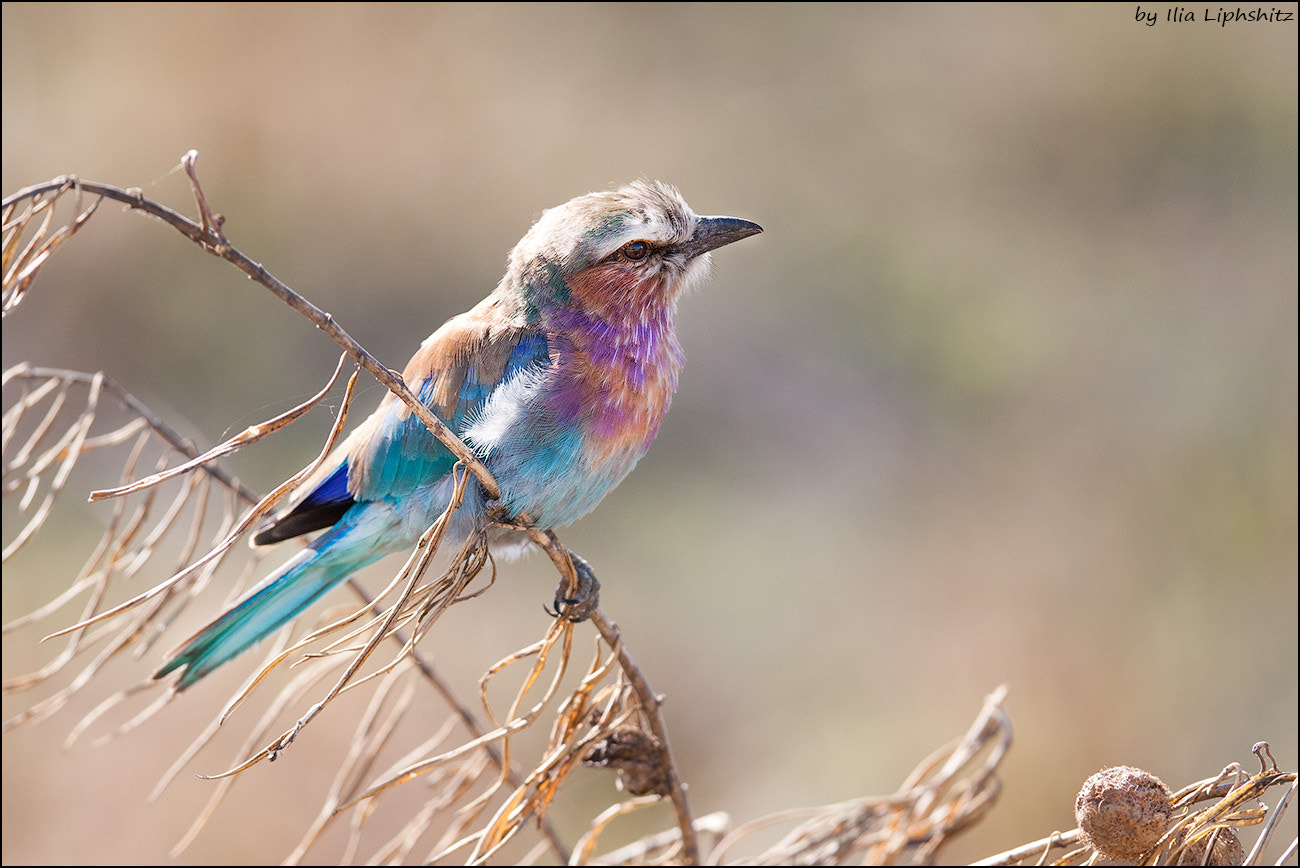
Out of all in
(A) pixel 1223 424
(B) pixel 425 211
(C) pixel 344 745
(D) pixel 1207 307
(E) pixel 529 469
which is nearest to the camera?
(E) pixel 529 469

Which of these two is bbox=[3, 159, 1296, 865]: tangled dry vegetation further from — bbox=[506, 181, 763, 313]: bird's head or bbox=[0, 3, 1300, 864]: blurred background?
bbox=[0, 3, 1300, 864]: blurred background

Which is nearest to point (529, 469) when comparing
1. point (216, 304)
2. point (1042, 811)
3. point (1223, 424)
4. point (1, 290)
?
point (1, 290)

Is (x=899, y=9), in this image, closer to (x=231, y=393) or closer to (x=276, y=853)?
(x=231, y=393)

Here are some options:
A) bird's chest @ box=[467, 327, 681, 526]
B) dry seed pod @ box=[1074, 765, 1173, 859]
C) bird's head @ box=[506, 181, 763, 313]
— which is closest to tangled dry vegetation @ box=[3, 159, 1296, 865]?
dry seed pod @ box=[1074, 765, 1173, 859]

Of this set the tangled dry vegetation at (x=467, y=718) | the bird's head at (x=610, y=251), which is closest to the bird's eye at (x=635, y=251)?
the bird's head at (x=610, y=251)

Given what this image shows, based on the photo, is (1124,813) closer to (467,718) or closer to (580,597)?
(580,597)

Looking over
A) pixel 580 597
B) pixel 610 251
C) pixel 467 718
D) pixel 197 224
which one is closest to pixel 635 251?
pixel 610 251
